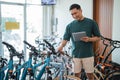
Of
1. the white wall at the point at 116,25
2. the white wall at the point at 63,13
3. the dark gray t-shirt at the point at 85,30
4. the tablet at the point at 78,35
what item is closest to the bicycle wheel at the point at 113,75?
the dark gray t-shirt at the point at 85,30

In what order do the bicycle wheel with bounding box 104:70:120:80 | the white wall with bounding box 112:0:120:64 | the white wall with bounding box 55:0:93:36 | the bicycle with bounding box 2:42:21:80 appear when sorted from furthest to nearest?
the white wall with bounding box 55:0:93:36
the white wall with bounding box 112:0:120:64
the bicycle with bounding box 2:42:21:80
the bicycle wheel with bounding box 104:70:120:80

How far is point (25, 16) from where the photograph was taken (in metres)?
6.06

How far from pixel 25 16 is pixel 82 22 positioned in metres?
3.20

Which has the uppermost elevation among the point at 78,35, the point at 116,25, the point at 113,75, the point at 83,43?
the point at 116,25

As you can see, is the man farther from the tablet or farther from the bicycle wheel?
the bicycle wheel

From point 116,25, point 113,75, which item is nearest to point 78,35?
point 113,75

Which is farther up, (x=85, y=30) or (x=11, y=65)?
(x=85, y=30)

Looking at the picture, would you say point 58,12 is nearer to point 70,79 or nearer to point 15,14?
point 15,14

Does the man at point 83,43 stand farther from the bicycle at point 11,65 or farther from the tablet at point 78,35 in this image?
the bicycle at point 11,65

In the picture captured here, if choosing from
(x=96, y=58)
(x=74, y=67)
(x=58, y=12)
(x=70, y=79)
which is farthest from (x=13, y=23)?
(x=70, y=79)

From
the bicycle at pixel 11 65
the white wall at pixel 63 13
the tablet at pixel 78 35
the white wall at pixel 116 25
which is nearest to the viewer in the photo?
the tablet at pixel 78 35

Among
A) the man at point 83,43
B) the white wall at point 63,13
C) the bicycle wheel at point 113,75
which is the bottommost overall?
the bicycle wheel at point 113,75

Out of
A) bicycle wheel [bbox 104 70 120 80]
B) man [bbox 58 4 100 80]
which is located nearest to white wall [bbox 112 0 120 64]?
bicycle wheel [bbox 104 70 120 80]

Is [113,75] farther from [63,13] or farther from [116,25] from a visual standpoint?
[63,13]
